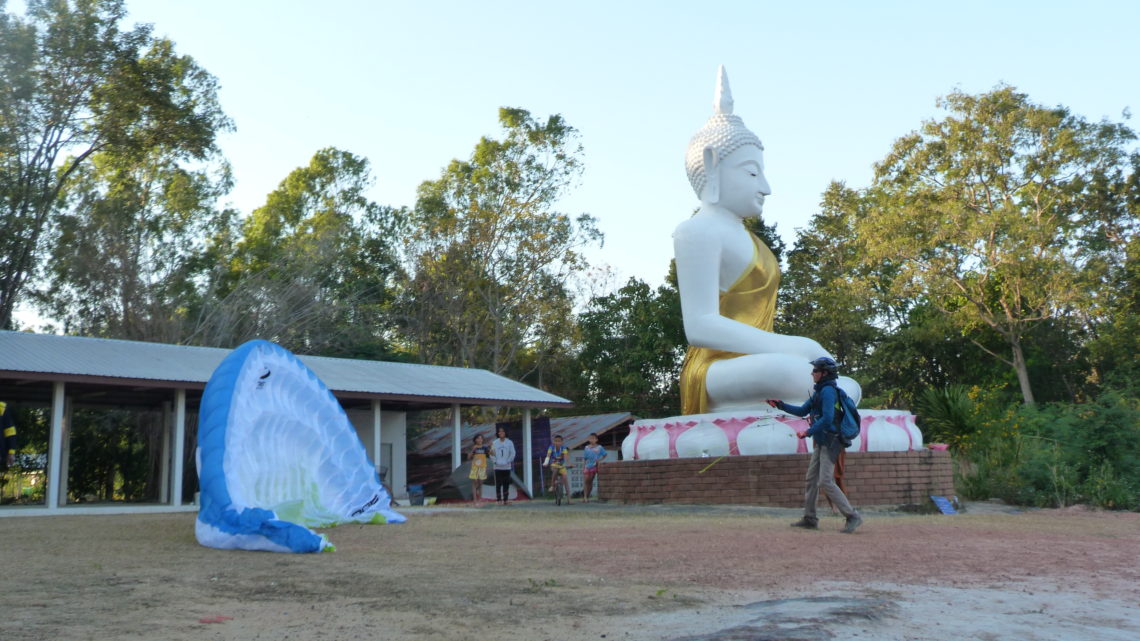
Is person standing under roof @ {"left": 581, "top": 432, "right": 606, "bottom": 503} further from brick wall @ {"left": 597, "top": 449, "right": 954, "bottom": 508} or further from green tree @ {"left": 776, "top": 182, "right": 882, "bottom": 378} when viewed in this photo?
green tree @ {"left": 776, "top": 182, "right": 882, "bottom": 378}

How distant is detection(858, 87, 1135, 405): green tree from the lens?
24.9m

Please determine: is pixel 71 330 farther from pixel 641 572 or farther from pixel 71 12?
pixel 641 572

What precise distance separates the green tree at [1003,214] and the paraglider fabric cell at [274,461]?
1982 cm

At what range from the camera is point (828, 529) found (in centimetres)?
873

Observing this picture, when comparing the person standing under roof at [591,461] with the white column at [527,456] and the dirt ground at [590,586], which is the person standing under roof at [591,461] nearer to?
the white column at [527,456]

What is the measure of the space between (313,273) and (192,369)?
10465 mm

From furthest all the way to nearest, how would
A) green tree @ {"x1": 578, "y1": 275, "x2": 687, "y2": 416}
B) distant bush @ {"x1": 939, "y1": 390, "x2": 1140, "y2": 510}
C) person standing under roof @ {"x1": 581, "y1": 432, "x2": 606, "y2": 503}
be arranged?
green tree @ {"x1": 578, "y1": 275, "x2": 687, "y2": 416}
person standing under roof @ {"x1": 581, "y1": 432, "x2": 606, "y2": 503}
distant bush @ {"x1": 939, "y1": 390, "x2": 1140, "y2": 510}

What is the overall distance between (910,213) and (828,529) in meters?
19.1

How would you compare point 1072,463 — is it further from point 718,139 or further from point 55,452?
point 55,452

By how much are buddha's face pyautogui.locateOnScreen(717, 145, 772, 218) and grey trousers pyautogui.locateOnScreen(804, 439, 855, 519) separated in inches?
245

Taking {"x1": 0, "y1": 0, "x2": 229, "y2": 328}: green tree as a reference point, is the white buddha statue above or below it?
below

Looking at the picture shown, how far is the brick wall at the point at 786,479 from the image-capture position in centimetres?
1187

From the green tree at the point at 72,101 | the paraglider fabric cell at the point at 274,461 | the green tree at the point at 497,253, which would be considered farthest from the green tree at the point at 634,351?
the paraglider fabric cell at the point at 274,461

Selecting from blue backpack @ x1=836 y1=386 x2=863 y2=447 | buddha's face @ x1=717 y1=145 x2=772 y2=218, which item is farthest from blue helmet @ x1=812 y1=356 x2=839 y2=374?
buddha's face @ x1=717 y1=145 x2=772 y2=218
